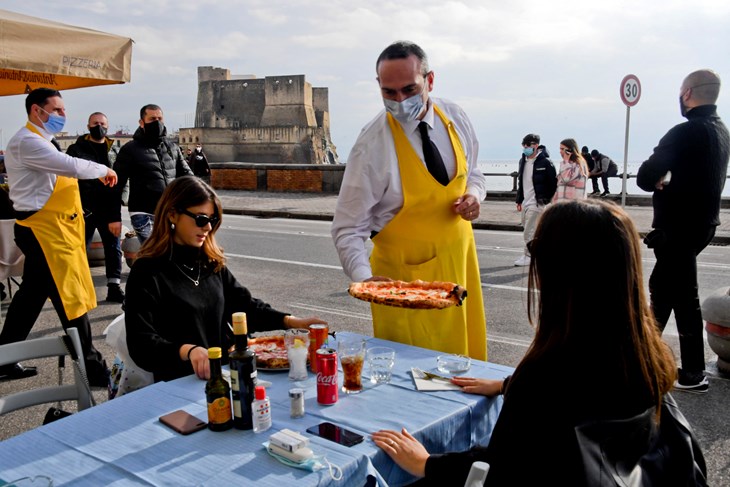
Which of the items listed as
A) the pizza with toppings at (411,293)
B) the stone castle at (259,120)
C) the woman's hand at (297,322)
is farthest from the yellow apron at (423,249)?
the stone castle at (259,120)

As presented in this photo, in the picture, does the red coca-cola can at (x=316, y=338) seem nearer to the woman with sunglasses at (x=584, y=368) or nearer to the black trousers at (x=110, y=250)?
the woman with sunglasses at (x=584, y=368)

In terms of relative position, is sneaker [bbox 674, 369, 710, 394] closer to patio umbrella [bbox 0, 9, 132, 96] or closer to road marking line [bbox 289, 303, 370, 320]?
road marking line [bbox 289, 303, 370, 320]

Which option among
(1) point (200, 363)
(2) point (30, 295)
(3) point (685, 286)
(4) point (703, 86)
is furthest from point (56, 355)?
Answer: (4) point (703, 86)

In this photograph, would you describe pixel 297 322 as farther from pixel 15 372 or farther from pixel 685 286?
pixel 15 372

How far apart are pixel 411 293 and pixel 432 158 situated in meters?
0.77

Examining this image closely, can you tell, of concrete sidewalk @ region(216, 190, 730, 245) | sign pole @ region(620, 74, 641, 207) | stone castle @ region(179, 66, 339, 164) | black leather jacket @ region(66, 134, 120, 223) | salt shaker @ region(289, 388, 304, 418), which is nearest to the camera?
salt shaker @ region(289, 388, 304, 418)

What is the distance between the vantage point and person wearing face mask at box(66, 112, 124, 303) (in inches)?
277

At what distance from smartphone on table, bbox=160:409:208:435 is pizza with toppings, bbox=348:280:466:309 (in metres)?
0.86

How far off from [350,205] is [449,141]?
0.63 meters

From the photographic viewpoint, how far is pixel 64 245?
4879 mm

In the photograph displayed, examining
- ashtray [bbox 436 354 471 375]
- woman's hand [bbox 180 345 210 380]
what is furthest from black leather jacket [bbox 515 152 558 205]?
woman's hand [bbox 180 345 210 380]

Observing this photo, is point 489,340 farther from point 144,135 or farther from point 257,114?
point 257,114

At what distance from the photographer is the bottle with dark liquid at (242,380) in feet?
6.72

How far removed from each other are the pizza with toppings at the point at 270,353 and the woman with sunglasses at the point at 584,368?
1.15 metres
